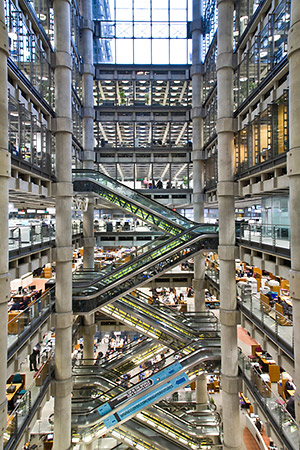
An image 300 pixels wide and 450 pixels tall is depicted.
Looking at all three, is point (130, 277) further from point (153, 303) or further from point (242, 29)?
point (242, 29)

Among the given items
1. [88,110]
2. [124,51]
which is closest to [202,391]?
[88,110]

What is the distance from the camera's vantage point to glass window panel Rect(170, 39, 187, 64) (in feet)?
83.1

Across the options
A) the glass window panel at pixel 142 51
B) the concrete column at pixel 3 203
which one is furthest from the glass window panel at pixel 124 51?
the concrete column at pixel 3 203

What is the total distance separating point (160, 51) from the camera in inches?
1001

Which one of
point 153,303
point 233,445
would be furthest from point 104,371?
point 233,445

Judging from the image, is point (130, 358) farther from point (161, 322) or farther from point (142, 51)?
point (142, 51)

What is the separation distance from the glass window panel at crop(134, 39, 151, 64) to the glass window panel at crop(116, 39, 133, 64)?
381 millimetres

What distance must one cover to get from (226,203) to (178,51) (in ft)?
52.8

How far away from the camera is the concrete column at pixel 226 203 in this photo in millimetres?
14805

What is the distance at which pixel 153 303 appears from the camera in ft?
61.4

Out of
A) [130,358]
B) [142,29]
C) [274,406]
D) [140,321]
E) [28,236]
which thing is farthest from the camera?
[142,29]

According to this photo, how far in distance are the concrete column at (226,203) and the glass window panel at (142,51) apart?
11.1 m

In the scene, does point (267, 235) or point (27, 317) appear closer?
point (27, 317)

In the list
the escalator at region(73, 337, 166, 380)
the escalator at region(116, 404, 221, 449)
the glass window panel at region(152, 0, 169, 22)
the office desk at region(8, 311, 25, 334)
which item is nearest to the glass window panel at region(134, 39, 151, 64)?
the glass window panel at region(152, 0, 169, 22)
